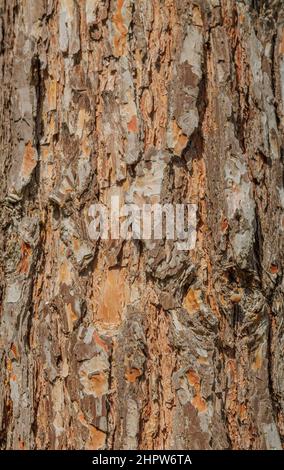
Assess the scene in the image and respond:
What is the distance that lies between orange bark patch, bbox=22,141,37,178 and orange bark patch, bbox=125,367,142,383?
547mm

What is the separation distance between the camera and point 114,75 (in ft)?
5.41

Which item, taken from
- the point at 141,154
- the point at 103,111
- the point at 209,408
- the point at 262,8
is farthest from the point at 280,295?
the point at 262,8

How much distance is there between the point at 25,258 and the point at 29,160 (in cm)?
25

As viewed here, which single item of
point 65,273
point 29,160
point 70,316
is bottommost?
point 70,316

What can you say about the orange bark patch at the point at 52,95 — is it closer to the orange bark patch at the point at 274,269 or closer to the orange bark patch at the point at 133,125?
the orange bark patch at the point at 133,125

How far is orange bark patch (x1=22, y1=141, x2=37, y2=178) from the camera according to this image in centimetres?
171

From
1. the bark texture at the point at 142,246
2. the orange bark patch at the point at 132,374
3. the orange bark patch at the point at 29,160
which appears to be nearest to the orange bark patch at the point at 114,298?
the bark texture at the point at 142,246

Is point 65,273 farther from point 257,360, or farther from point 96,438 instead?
point 257,360

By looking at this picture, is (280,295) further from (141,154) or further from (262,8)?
(262,8)

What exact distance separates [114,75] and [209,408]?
0.82 meters

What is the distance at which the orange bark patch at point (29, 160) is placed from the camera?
1713 millimetres

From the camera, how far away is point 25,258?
1711mm

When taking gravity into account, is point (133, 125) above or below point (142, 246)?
Result: above

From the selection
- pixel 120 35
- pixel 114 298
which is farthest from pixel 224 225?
pixel 120 35
